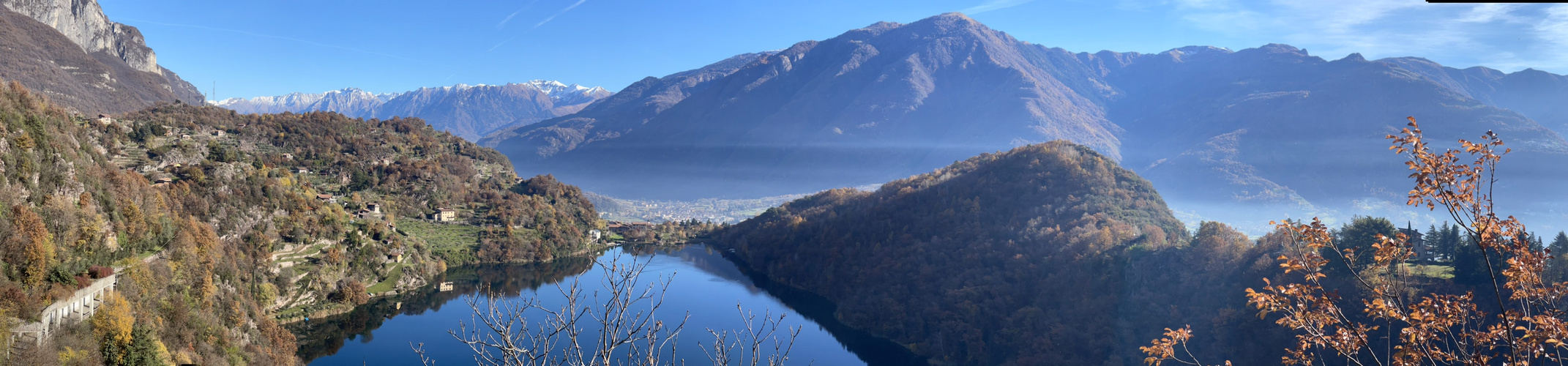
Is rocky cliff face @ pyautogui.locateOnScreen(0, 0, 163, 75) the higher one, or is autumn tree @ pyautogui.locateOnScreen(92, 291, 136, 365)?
rocky cliff face @ pyautogui.locateOnScreen(0, 0, 163, 75)

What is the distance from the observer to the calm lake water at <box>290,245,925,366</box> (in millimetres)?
32969

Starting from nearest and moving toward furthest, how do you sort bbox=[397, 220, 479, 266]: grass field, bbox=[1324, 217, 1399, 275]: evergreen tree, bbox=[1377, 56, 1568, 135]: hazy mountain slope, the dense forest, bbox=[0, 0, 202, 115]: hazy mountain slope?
bbox=[1324, 217, 1399, 275]: evergreen tree
the dense forest
bbox=[397, 220, 479, 266]: grass field
bbox=[0, 0, 202, 115]: hazy mountain slope
bbox=[1377, 56, 1568, 135]: hazy mountain slope

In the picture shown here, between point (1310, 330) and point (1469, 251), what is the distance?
86.6ft

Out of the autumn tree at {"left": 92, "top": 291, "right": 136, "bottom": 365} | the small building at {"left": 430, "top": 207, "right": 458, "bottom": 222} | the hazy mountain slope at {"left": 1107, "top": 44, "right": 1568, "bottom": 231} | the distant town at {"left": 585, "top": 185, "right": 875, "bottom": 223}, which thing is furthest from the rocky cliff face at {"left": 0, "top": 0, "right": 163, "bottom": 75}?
the hazy mountain slope at {"left": 1107, "top": 44, "right": 1568, "bottom": 231}

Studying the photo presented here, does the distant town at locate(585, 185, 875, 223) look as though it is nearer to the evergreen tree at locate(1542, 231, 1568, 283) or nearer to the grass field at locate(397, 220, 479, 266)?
the grass field at locate(397, 220, 479, 266)

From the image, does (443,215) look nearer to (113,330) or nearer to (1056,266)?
(113,330)

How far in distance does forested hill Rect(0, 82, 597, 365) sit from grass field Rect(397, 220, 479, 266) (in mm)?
175

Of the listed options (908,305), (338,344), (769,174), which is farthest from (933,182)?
(769,174)

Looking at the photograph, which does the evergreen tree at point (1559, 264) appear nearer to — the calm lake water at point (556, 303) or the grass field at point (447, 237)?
the calm lake water at point (556, 303)

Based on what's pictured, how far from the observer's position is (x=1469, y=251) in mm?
24875

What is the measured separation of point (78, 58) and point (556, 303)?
56.4 m

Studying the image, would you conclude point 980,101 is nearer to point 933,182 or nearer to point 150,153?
point 933,182

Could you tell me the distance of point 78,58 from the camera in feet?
218

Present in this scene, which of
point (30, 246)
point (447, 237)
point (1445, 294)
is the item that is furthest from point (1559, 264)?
point (447, 237)
